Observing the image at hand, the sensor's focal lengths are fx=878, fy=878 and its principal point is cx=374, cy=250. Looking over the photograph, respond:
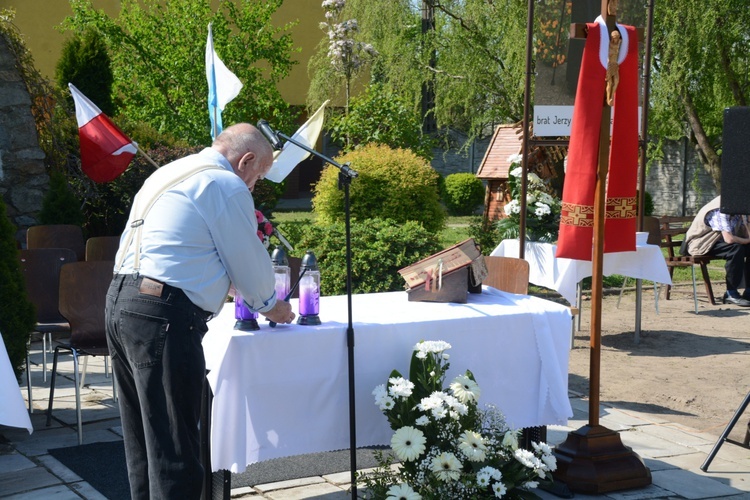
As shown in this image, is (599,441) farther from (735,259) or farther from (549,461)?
(735,259)

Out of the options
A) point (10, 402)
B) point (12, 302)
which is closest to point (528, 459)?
point (10, 402)

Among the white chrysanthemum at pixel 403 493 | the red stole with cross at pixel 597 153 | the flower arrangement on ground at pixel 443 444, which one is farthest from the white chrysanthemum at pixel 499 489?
the red stole with cross at pixel 597 153

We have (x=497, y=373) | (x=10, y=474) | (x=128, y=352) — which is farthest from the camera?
(x=10, y=474)

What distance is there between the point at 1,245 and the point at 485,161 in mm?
13114

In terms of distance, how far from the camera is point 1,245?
212 inches

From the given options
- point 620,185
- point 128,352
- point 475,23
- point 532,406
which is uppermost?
point 475,23

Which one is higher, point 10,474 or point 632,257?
point 632,257

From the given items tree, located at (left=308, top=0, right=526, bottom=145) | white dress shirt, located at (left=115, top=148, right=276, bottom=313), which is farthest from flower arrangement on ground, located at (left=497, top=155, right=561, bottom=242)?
white dress shirt, located at (left=115, top=148, right=276, bottom=313)

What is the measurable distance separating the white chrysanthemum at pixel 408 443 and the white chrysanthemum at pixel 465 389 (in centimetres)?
26

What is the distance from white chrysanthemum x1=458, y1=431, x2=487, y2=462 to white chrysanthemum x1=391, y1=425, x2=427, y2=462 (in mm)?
175

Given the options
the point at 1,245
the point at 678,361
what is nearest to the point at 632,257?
the point at 678,361

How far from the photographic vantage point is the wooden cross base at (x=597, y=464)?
4566mm

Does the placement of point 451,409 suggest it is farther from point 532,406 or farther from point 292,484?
point 292,484

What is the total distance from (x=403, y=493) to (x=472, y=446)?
0.38 metres
